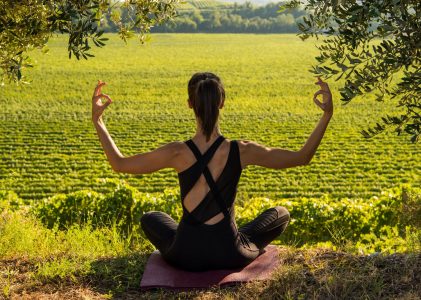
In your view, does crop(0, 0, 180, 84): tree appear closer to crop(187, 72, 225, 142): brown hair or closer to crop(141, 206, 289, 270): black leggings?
crop(187, 72, 225, 142): brown hair

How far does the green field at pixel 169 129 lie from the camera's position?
17.9 meters

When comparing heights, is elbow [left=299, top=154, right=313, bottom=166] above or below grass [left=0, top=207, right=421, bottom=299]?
above

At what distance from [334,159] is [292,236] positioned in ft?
36.9

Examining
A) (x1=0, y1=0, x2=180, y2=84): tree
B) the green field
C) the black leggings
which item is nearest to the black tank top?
the black leggings

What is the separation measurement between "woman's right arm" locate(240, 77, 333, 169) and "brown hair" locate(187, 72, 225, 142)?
1.06 ft

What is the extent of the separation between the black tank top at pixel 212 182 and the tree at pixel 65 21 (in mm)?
1183

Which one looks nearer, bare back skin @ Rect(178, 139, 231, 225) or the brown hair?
the brown hair

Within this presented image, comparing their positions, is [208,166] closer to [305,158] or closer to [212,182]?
[212,182]

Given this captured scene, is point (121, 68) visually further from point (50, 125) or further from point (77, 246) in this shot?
point (77, 246)

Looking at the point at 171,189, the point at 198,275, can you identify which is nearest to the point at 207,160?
the point at 198,275

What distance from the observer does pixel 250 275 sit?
5031 millimetres

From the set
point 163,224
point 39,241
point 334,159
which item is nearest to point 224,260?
point 163,224

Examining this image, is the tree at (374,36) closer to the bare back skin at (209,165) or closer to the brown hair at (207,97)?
the brown hair at (207,97)

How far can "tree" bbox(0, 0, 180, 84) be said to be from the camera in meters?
5.32
